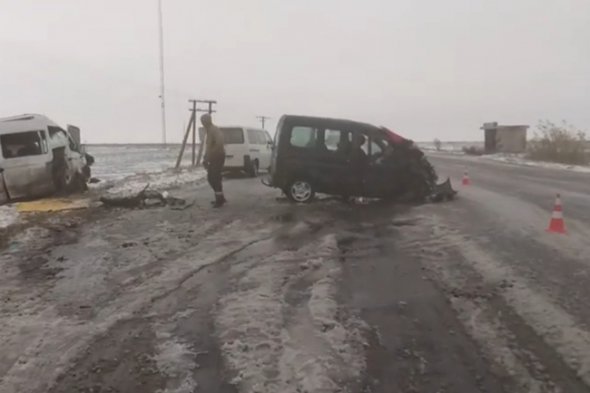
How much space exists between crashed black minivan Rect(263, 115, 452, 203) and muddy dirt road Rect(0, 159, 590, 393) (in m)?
3.46

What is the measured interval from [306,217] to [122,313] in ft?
20.9

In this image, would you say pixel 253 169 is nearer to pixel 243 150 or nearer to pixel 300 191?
pixel 243 150

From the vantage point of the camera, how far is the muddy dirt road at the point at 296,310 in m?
4.14

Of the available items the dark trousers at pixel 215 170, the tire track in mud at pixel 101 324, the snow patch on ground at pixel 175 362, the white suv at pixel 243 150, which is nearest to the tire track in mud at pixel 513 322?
the snow patch on ground at pixel 175 362

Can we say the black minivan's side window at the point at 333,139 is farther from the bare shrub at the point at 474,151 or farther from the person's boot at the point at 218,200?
the bare shrub at the point at 474,151

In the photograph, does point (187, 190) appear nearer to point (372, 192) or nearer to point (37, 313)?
point (372, 192)

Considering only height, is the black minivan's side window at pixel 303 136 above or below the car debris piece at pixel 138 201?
above

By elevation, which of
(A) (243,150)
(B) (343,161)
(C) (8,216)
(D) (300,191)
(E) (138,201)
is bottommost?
(C) (8,216)

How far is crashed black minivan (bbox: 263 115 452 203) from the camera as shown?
13.7 metres

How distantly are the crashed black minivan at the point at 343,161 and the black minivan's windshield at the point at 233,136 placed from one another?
9516mm

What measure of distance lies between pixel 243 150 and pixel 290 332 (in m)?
18.6

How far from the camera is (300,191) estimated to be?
14.0 meters

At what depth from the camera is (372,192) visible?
1379cm

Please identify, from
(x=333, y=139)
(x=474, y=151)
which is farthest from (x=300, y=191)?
(x=474, y=151)
